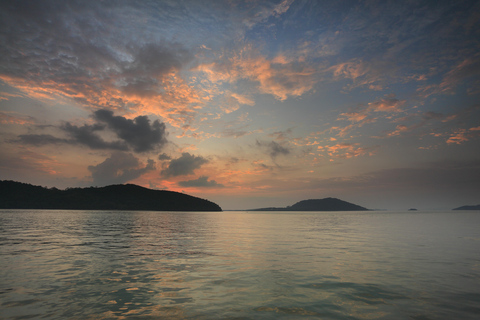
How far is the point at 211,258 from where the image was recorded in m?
23.7

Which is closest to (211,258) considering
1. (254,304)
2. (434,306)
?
(254,304)

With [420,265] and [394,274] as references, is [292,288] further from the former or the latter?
[420,265]

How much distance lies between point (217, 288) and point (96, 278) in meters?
7.91

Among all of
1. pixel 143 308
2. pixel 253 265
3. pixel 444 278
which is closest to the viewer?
pixel 143 308

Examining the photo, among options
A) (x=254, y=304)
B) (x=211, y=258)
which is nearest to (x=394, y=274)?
(x=254, y=304)

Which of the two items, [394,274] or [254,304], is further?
[394,274]

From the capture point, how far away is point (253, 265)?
2072 cm

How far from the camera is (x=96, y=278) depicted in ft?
52.6

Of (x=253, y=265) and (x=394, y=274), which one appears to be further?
(x=253, y=265)

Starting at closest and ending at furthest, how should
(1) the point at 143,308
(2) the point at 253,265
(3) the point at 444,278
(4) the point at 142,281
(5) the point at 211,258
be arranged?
1. (1) the point at 143,308
2. (4) the point at 142,281
3. (3) the point at 444,278
4. (2) the point at 253,265
5. (5) the point at 211,258

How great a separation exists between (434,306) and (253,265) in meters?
12.0

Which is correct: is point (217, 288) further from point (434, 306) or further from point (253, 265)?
point (434, 306)

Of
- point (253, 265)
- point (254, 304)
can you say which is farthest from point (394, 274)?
point (254, 304)

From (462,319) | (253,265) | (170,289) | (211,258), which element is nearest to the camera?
(462,319)
